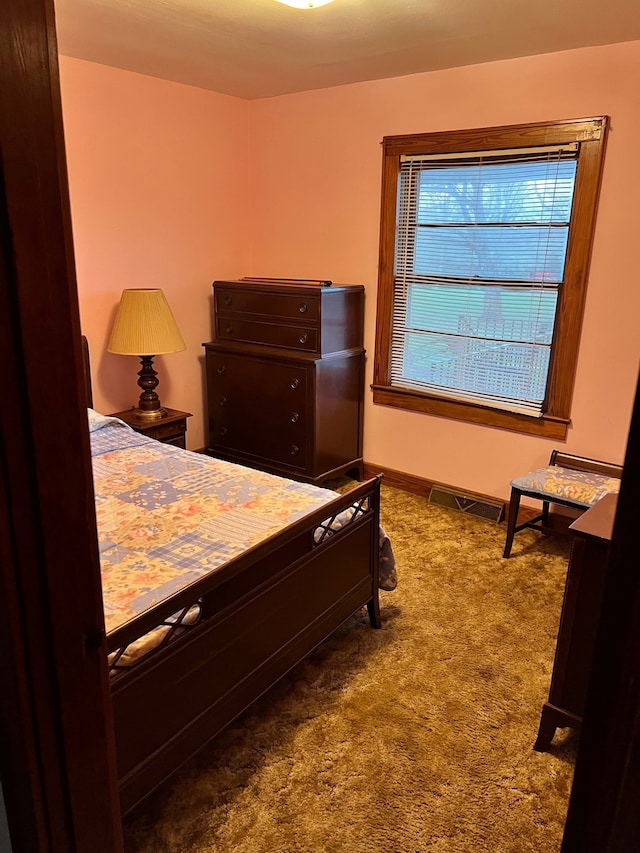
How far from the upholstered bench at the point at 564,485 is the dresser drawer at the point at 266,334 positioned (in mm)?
1472

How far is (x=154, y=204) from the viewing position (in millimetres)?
3922

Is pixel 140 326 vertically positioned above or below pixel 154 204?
below

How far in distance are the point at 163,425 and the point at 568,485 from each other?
90.3 inches

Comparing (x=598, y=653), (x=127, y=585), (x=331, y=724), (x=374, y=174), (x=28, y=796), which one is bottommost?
(x=331, y=724)

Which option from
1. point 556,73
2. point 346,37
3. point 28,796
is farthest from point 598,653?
point 556,73

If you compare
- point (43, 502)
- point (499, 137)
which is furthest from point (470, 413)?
point (43, 502)

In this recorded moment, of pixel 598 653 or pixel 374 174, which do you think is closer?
pixel 598 653

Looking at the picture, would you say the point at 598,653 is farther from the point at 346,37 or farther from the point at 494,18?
the point at 346,37

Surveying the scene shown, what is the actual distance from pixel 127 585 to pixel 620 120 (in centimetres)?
298

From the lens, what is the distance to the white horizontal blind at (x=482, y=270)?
3.27 metres

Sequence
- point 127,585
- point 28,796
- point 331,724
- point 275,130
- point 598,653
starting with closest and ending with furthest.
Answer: point 598,653 → point 28,796 → point 127,585 → point 331,724 → point 275,130

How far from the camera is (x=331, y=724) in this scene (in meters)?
2.10

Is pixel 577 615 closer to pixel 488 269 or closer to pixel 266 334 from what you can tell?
pixel 488 269

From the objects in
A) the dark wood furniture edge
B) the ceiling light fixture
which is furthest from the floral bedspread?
the ceiling light fixture
